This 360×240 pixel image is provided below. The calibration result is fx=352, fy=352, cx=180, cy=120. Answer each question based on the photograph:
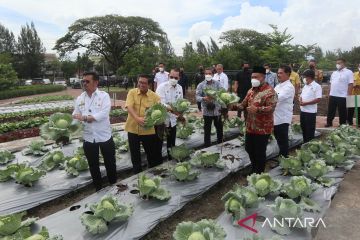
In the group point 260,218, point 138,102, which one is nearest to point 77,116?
point 138,102

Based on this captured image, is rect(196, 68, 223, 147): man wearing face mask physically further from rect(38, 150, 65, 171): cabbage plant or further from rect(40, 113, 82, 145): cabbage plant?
rect(38, 150, 65, 171): cabbage plant

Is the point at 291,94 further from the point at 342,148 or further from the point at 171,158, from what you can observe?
the point at 171,158

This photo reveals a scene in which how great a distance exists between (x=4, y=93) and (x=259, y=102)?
2344 cm

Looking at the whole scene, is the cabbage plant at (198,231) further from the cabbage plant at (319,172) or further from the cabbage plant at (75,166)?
the cabbage plant at (75,166)

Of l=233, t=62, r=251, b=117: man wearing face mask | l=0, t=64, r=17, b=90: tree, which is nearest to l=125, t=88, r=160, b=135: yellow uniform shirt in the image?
l=233, t=62, r=251, b=117: man wearing face mask

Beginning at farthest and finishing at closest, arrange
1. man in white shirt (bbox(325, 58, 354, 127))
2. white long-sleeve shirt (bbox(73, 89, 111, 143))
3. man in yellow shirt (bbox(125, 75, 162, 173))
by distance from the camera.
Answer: man in white shirt (bbox(325, 58, 354, 127))
man in yellow shirt (bbox(125, 75, 162, 173))
white long-sleeve shirt (bbox(73, 89, 111, 143))

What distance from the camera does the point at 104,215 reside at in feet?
10.6

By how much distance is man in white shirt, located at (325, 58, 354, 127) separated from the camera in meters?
8.15

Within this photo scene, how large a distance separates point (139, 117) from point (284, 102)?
6.88 feet

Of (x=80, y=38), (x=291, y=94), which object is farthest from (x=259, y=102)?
(x=80, y=38)

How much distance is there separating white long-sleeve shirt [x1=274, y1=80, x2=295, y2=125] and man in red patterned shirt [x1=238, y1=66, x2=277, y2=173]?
0.59m

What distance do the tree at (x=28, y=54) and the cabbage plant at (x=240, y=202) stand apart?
58.5 m

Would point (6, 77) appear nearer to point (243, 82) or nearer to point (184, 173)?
point (243, 82)

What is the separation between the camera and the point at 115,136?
6.83 m
